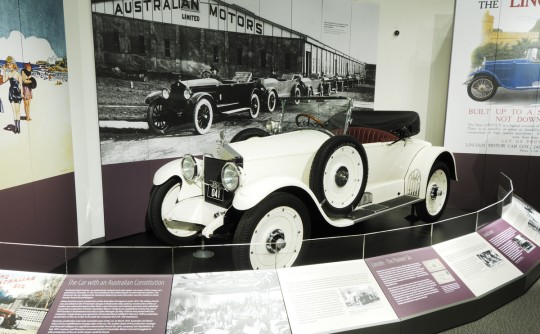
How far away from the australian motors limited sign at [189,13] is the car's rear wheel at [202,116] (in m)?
0.98

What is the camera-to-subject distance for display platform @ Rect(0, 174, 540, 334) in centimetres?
205

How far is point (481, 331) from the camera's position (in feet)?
9.04

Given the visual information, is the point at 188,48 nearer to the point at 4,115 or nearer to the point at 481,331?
the point at 4,115

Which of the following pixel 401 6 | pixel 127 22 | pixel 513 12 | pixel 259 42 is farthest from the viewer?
pixel 401 6

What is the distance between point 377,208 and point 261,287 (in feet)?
6.99

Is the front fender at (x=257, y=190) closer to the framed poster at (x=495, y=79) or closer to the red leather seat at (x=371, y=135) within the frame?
the red leather seat at (x=371, y=135)

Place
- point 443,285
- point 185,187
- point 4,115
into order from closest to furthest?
point 443,285
point 4,115
point 185,187

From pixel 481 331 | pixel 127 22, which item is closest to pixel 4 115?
pixel 127 22

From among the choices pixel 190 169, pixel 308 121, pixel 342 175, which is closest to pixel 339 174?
pixel 342 175

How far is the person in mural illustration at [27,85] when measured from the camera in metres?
3.38

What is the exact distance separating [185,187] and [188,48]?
2.14 meters

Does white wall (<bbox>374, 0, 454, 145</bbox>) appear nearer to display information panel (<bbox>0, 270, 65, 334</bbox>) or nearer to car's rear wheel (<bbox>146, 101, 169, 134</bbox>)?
car's rear wheel (<bbox>146, 101, 169, 134</bbox>)

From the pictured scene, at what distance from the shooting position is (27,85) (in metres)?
3.42

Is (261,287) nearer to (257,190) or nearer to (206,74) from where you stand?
(257,190)
